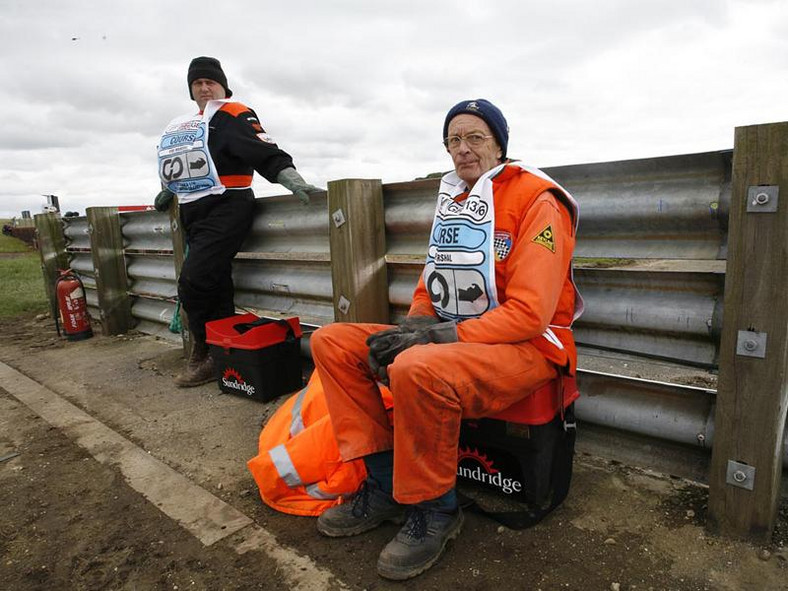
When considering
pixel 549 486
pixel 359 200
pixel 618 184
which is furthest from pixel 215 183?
pixel 549 486

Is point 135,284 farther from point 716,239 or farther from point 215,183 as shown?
point 716,239

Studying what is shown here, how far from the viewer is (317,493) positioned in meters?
2.54

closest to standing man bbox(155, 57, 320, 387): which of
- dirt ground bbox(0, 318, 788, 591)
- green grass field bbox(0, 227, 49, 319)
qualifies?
dirt ground bbox(0, 318, 788, 591)

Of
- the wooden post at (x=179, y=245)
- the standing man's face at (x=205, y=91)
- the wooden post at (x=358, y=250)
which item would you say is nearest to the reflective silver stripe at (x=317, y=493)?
the wooden post at (x=358, y=250)

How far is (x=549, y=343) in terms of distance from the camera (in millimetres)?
2205

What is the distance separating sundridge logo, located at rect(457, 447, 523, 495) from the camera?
2.43m

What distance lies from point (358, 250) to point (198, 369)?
2005 millimetres

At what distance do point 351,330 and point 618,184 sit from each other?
1.44 meters

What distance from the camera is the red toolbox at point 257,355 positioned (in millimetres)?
3936

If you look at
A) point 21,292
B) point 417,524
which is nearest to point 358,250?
point 417,524

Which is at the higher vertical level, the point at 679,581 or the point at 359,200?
the point at 359,200

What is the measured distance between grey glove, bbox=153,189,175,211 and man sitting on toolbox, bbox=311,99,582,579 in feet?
10.7

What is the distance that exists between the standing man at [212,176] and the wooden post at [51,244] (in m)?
4.53

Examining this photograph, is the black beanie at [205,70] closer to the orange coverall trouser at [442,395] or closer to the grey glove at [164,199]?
the grey glove at [164,199]
